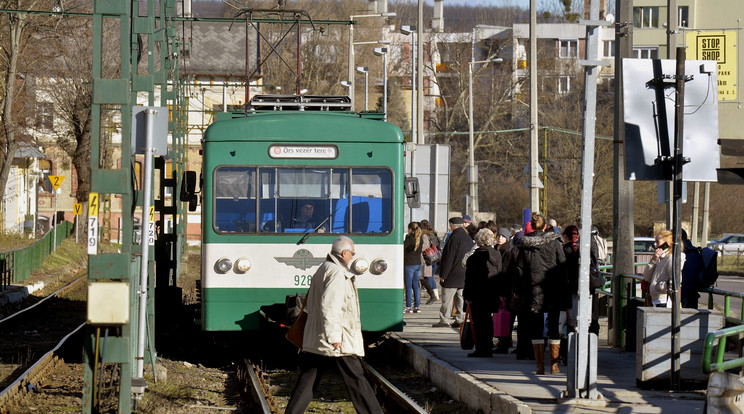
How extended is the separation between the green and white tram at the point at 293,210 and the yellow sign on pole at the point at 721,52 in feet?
48.2

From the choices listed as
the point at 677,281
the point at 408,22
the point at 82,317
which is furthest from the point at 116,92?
the point at 408,22

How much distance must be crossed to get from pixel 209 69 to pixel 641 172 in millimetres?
82443

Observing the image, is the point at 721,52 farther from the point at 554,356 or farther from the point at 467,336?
the point at 554,356

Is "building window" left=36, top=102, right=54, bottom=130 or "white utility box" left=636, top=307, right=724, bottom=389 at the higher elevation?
"building window" left=36, top=102, right=54, bottom=130

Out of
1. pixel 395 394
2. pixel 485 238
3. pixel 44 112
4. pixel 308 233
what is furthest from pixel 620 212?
pixel 44 112

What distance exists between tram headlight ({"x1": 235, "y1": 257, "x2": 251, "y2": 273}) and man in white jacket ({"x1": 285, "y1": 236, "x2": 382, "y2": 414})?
4834mm

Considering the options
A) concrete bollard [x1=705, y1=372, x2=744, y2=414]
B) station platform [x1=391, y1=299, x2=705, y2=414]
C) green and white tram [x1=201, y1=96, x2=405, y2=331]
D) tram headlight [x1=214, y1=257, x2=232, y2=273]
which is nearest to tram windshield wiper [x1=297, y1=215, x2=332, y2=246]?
green and white tram [x1=201, y1=96, x2=405, y2=331]

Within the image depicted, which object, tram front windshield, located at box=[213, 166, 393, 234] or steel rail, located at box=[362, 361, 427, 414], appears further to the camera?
tram front windshield, located at box=[213, 166, 393, 234]

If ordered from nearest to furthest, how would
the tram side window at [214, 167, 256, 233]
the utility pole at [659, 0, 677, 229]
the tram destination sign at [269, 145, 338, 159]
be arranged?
1. the tram side window at [214, 167, 256, 233]
2. the tram destination sign at [269, 145, 338, 159]
3. the utility pole at [659, 0, 677, 229]

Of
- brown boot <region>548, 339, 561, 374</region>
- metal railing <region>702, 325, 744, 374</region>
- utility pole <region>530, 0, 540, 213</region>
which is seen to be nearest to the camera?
metal railing <region>702, 325, 744, 374</region>

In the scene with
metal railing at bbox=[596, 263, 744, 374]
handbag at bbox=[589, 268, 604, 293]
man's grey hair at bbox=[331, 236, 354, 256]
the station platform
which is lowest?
the station platform

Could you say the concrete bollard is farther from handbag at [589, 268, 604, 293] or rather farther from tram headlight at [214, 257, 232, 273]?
tram headlight at [214, 257, 232, 273]

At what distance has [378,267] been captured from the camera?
1456 centimetres

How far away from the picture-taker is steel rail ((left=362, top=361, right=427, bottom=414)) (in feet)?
36.3
